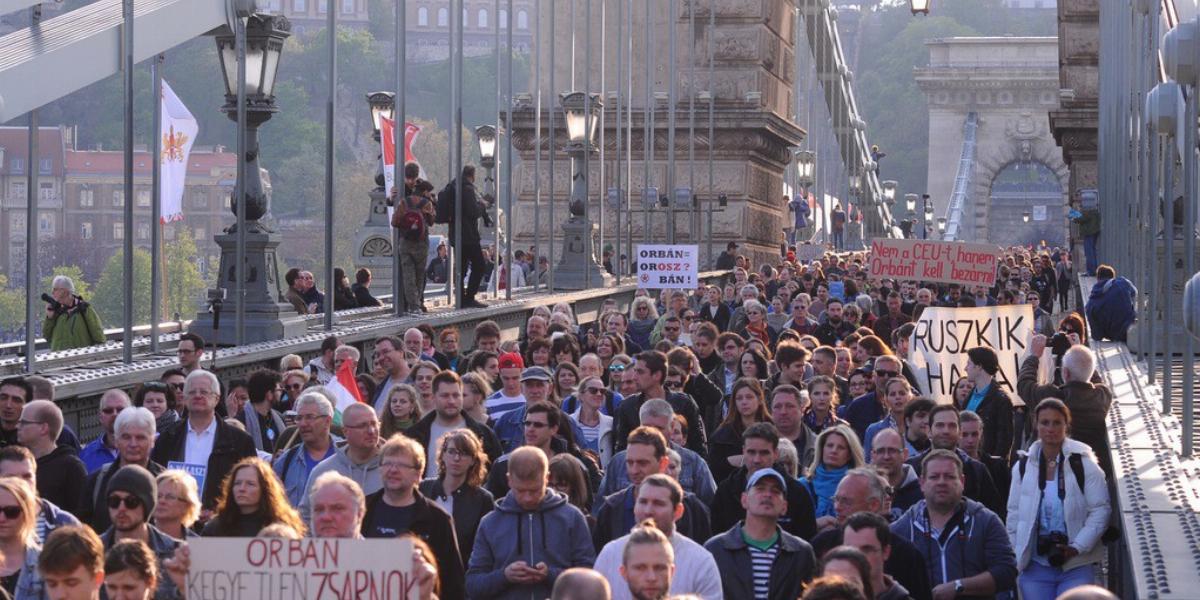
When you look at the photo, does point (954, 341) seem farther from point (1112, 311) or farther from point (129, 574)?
point (129, 574)

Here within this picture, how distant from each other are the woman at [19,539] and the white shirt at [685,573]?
174 centimetres

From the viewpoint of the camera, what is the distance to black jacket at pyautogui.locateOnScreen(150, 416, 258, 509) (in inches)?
392

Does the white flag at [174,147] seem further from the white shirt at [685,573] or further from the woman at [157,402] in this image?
the white shirt at [685,573]

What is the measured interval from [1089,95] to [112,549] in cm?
3485

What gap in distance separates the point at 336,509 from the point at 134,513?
30.7 inches

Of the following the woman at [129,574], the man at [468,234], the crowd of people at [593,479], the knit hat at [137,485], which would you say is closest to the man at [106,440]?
the crowd of people at [593,479]

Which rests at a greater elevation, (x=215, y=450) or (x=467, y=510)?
(x=215, y=450)

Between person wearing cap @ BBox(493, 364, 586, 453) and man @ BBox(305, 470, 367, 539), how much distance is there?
158 inches

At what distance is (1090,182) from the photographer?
129 feet

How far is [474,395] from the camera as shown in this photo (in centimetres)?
1181

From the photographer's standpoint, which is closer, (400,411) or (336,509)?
(336,509)

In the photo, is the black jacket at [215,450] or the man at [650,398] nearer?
the black jacket at [215,450]

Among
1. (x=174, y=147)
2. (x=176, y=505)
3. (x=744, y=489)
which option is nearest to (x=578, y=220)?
(x=174, y=147)

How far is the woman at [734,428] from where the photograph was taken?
1143 centimetres
